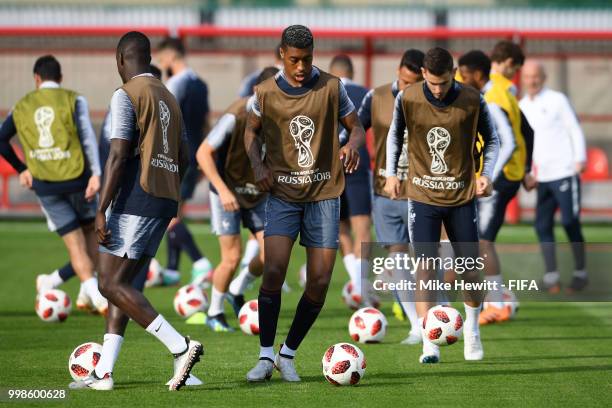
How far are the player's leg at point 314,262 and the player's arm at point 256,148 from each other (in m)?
0.33

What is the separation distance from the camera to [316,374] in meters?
8.29

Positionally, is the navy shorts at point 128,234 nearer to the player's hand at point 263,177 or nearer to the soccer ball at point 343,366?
the player's hand at point 263,177

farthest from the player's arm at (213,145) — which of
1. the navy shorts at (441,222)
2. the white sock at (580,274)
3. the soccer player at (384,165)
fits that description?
the white sock at (580,274)

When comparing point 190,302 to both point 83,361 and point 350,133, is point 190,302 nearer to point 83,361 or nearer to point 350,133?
point 83,361

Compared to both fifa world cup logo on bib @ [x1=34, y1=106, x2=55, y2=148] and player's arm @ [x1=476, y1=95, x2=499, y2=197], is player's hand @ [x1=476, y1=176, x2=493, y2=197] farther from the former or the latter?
fifa world cup logo on bib @ [x1=34, y1=106, x2=55, y2=148]

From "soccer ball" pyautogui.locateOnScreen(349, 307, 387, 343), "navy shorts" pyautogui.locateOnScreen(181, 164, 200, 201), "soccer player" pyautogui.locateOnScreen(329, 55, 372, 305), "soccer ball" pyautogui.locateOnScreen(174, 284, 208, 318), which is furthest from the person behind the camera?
"navy shorts" pyautogui.locateOnScreen(181, 164, 200, 201)

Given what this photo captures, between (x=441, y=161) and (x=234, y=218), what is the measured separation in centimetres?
252

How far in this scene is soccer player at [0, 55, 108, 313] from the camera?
10.6m

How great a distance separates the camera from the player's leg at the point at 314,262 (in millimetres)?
7840

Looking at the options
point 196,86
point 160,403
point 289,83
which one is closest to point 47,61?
point 196,86

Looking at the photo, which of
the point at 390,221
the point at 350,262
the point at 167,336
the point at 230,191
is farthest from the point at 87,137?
the point at 167,336

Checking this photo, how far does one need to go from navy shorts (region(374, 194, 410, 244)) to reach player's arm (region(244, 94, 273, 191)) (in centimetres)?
246

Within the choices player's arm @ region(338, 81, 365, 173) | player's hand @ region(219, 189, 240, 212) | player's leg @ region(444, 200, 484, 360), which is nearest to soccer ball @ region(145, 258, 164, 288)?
player's hand @ region(219, 189, 240, 212)

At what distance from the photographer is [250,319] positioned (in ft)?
33.0
